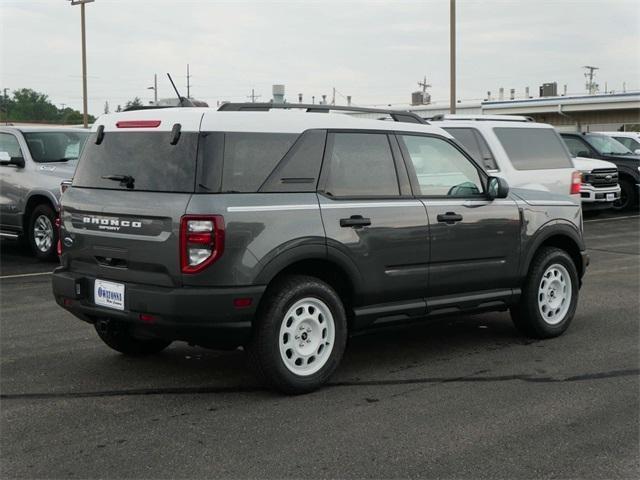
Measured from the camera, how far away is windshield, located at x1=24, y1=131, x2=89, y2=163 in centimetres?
1260

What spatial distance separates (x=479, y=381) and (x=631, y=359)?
4.70 feet

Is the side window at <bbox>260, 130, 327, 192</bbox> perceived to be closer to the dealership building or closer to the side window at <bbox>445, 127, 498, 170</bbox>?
the side window at <bbox>445, 127, 498, 170</bbox>

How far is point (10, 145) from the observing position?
12.9 metres

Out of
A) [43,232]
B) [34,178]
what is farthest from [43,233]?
[34,178]

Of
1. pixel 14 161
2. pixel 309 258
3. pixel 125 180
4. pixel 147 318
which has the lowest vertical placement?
pixel 147 318

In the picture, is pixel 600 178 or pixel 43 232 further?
pixel 600 178

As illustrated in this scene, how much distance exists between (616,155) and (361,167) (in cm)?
1630

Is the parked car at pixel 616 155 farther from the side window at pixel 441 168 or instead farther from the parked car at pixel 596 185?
the side window at pixel 441 168

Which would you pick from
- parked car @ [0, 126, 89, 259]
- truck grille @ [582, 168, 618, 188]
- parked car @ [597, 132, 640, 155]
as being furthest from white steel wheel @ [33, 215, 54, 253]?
parked car @ [597, 132, 640, 155]

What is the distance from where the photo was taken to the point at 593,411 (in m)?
5.21

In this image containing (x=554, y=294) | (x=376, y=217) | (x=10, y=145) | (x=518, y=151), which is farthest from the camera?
(x=10, y=145)

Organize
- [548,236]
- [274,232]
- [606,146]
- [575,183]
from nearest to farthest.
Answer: [274,232] < [548,236] < [575,183] < [606,146]

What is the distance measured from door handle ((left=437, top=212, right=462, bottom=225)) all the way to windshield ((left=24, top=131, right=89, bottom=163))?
7.91 m

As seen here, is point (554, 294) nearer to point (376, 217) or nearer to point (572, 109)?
point (376, 217)
